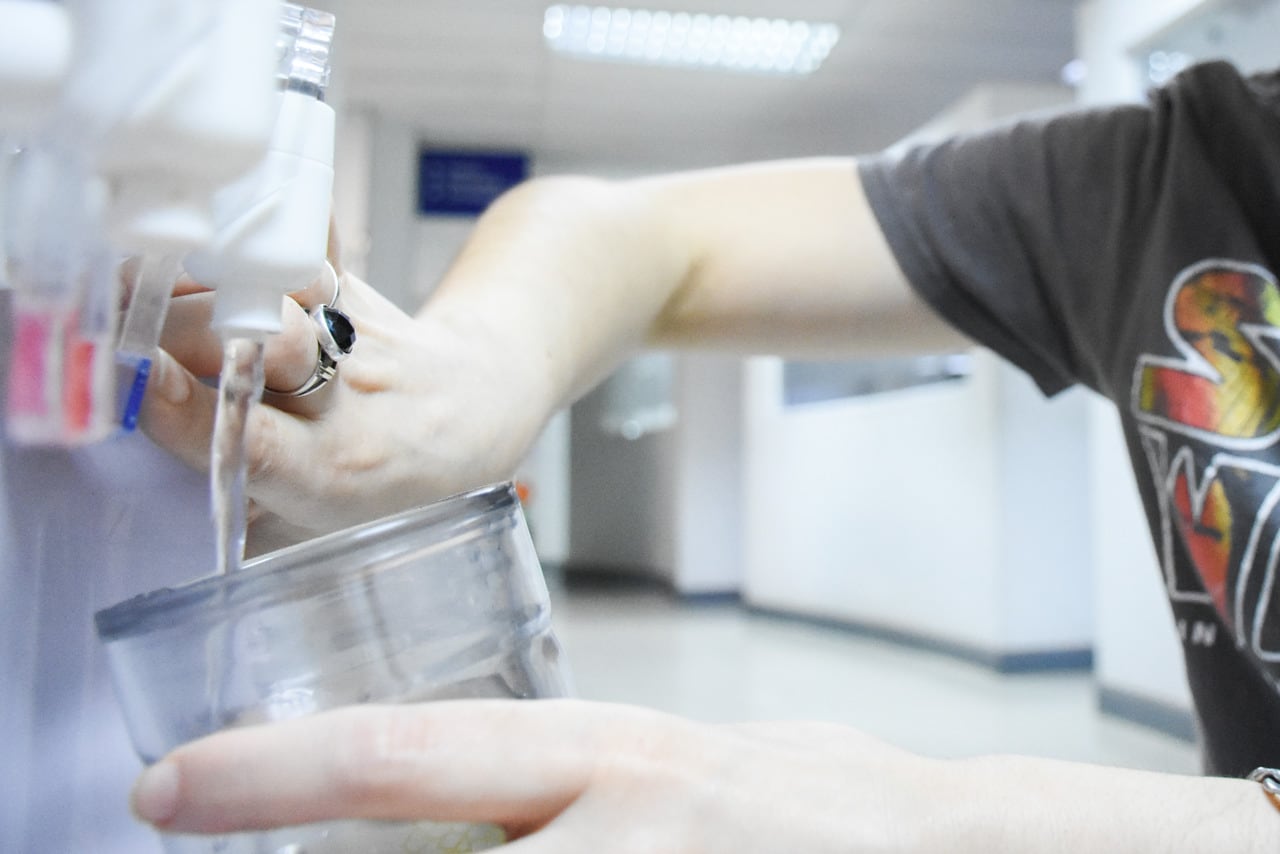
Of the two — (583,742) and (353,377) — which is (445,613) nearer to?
(583,742)

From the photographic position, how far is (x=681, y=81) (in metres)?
4.44

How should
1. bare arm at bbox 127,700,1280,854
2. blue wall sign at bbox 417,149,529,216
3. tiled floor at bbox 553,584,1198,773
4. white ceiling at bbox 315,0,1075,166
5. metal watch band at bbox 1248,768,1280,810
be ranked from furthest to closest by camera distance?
blue wall sign at bbox 417,149,529,216 < white ceiling at bbox 315,0,1075,166 < tiled floor at bbox 553,584,1198,773 < metal watch band at bbox 1248,768,1280,810 < bare arm at bbox 127,700,1280,854

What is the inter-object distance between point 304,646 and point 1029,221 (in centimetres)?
72

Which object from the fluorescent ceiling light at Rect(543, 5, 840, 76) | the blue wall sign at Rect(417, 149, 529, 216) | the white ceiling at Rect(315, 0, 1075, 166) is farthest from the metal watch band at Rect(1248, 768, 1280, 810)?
the blue wall sign at Rect(417, 149, 529, 216)

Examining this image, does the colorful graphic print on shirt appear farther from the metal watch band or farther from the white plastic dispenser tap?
the white plastic dispenser tap

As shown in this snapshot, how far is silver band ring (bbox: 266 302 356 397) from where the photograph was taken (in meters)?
0.37

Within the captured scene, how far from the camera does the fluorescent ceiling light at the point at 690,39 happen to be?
3883 millimetres

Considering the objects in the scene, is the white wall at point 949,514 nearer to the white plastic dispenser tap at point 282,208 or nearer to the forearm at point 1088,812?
the forearm at point 1088,812

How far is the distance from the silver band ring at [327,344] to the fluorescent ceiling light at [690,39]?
3763mm

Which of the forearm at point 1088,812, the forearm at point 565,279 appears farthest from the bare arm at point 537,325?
the forearm at point 1088,812

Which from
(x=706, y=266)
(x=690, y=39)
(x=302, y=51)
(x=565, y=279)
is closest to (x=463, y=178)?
(x=690, y=39)

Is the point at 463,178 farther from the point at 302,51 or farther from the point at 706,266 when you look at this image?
the point at 302,51

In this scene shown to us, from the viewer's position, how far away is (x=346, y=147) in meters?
4.76

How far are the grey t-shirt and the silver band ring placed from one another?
546 millimetres
